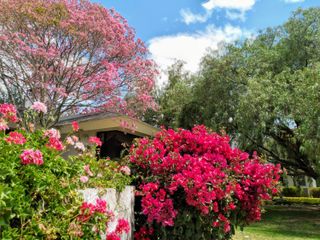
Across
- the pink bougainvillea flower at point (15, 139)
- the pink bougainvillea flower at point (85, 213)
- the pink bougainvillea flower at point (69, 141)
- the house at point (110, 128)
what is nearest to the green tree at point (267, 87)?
the house at point (110, 128)

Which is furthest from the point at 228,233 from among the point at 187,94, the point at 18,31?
the point at 187,94

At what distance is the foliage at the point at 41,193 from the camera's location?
2.23 meters

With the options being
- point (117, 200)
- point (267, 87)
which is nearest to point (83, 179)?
point (117, 200)

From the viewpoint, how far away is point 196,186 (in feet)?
12.6

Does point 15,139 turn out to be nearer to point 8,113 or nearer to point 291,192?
point 8,113

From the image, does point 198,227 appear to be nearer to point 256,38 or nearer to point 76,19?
point 76,19

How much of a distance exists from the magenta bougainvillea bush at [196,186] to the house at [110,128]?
858 centimetres

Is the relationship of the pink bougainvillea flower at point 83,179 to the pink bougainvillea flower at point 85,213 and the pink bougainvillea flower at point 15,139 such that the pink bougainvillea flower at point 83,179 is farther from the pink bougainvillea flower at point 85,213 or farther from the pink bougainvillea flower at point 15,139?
the pink bougainvillea flower at point 15,139

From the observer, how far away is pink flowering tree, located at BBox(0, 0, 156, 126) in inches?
479

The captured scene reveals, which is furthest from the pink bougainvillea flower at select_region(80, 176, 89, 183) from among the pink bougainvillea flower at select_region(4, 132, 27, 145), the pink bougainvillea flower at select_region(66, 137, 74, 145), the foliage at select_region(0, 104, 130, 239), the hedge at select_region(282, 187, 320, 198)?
the hedge at select_region(282, 187, 320, 198)

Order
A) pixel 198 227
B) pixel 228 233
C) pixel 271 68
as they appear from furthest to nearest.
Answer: pixel 271 68 → pixel 228 233 → pixel 198 227

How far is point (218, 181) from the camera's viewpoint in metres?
4.07

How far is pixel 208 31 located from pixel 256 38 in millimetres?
2420

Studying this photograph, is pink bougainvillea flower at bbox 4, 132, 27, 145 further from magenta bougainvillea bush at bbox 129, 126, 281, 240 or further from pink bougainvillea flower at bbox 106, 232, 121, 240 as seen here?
magenta bougainvillea bush at bbox 129, 126, 281, 240
